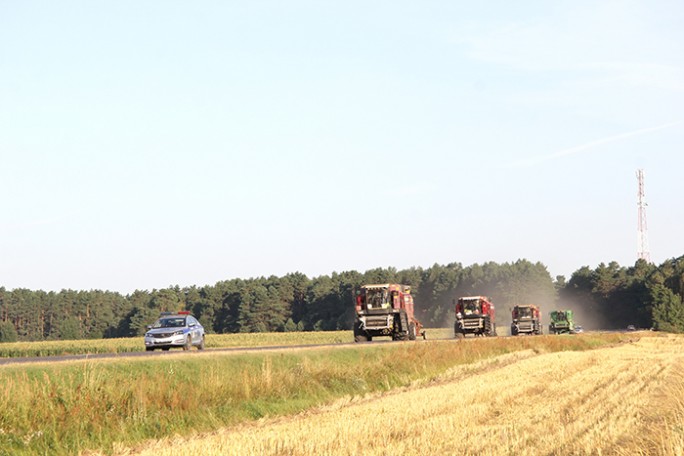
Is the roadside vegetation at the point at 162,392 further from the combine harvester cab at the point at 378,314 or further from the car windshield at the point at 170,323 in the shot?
the combine harvester cab at the point at 378,314

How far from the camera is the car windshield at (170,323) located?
41816mm

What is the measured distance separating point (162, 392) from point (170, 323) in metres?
22.5

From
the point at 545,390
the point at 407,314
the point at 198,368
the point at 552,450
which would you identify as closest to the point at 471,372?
the point at 545,390

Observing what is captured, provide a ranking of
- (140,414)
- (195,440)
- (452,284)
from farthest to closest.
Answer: (452,284), (140,414), (195,440)

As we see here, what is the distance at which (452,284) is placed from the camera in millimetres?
193625

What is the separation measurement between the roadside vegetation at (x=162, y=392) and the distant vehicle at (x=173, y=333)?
1072 centimetres

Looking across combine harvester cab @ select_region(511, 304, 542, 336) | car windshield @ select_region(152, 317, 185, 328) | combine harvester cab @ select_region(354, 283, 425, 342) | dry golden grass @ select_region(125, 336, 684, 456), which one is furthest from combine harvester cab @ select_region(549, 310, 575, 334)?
dry golden grass @ select_region(125, 336, 684, 456)

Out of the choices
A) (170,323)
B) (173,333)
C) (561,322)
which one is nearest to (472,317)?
(561,322)

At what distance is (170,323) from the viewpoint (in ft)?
138

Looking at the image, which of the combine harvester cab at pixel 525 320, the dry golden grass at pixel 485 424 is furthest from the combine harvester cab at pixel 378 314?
the dry golden grass at pixel 485 424

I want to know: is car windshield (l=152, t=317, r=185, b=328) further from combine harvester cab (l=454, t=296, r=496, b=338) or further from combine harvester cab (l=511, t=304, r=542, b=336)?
combine harvester cab (l=511, t=304, r=542, b=336)

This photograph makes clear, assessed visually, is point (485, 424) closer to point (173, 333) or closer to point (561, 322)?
point (173, 333)

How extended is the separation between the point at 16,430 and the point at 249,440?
471 cm

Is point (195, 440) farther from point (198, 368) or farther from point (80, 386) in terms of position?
point (198, 368)
